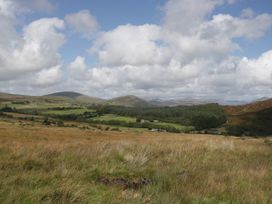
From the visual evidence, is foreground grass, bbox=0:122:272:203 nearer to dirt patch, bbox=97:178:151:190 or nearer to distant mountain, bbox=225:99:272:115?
dirt patch, bbox=97:178:151:190

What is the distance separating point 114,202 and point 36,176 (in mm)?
1714

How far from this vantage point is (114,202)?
5.44 metres

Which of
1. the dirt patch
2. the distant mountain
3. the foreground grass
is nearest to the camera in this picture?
the foreground grass

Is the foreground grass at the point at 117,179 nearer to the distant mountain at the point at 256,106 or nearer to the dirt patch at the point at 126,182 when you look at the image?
the dirt patch at the point at 126,182

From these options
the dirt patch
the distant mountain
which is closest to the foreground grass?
the dirt patch

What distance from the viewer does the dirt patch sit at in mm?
6852

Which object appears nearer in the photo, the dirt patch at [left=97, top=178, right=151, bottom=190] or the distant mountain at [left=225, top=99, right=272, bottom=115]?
the dirt patch at [left=97, top=178, right=151, bottom=190]

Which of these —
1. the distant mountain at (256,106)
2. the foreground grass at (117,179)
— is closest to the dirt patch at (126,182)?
the foreground grass at (117,179)

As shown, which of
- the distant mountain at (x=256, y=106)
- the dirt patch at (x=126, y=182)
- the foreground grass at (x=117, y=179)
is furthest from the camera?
the distant mountain at (x=256, y=106)

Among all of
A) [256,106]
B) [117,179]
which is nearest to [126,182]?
[117,179]

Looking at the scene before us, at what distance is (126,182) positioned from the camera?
23.3 ft

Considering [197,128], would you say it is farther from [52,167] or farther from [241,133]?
[52,167]

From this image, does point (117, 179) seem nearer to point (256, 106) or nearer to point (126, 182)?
point (126, 182)

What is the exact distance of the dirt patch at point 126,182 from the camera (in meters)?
6.85
